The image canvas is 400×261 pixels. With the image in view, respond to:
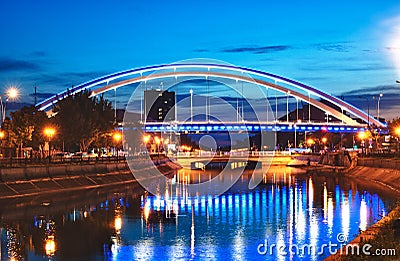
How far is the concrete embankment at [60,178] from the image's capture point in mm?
41219

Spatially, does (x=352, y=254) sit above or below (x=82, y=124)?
below

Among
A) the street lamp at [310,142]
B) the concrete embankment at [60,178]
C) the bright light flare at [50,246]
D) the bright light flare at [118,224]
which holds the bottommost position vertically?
the bright light flare at [50,246]

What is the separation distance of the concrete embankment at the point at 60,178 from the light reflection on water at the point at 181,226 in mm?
4049

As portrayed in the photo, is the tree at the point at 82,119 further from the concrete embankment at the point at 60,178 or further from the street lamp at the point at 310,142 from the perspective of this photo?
the street lamp at the point at 310,142

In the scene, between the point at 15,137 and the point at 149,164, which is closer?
the point at 15,137

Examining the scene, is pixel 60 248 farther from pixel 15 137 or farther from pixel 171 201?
pixel 15 137

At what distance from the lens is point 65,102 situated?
238 ft

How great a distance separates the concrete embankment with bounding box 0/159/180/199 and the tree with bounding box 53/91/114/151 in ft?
23.2

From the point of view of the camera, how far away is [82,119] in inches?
2776

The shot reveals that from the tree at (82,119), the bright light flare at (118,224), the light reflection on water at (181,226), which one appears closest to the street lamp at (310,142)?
the tree at (82,119)

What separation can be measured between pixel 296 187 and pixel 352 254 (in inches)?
1704

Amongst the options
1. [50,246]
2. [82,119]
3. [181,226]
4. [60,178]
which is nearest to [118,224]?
[181,226]

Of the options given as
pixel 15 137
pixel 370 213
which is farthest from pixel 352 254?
pixel 15 137

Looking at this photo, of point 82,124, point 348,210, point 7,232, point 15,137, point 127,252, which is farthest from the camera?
point 82,124
